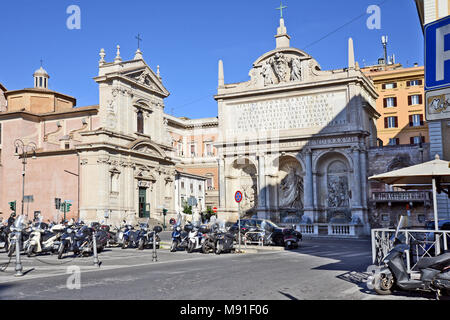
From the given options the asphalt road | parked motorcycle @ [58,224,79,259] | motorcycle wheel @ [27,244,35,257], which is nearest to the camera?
the asphalt road

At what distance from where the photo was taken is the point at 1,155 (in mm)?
49750

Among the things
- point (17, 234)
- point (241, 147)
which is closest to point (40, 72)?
point (241, 147)

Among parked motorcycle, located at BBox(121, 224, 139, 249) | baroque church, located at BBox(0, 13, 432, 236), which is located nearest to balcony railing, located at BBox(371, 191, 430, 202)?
baroque church, located at BBox(0, 13, 432, 236)

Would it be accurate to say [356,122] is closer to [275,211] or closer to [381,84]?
[275,211]

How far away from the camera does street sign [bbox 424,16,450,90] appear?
487cm

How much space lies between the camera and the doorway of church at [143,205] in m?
49.4

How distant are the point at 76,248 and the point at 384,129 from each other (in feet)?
160

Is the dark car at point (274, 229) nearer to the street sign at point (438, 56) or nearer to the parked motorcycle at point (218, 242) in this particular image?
the parked motorcycle at point (218, 242)

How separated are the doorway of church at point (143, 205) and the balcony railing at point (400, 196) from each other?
23.3 m

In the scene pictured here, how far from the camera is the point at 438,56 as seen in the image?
16.3 feet

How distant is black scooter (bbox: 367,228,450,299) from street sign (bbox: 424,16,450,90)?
4.93 metres

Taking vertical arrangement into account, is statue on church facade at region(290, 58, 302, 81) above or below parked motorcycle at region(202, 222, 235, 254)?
above

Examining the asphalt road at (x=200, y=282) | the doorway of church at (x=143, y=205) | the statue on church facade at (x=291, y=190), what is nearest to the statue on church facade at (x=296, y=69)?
the statue on church facade at (x=291, y=190)

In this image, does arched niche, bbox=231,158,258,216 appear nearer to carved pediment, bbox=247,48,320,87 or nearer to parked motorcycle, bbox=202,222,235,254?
carved pediment, bbox=247,48,320,87
